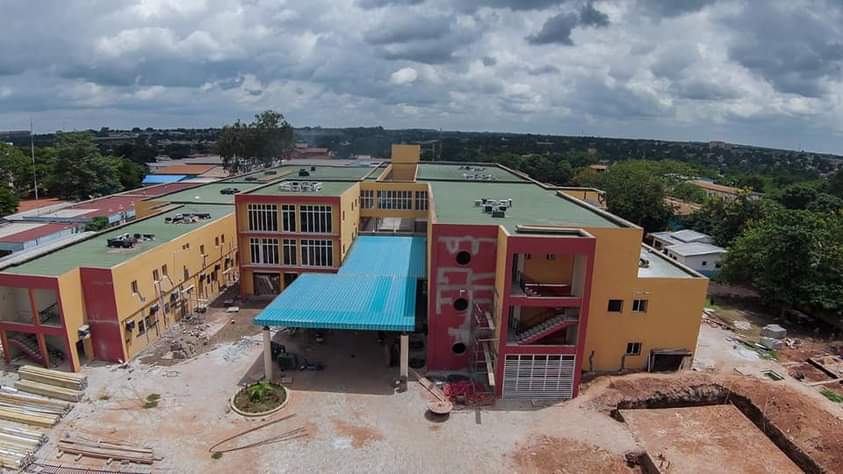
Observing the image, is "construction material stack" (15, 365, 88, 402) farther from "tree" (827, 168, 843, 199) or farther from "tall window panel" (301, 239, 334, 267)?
"tree" (827, 168, 843, 199)

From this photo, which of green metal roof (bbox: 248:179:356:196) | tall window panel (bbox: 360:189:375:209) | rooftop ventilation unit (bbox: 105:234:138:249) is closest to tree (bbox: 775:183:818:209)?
tall window panel (bbox: 360:189:375:209)

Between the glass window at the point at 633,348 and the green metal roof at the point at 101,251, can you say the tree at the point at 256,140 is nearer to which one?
the green metal roof at the point at 101,251

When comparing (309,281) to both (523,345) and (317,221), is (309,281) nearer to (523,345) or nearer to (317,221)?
(317,221)

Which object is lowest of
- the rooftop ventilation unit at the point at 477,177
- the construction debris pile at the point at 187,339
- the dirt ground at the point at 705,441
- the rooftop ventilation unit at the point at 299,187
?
the dirt ground at the point at 705,441

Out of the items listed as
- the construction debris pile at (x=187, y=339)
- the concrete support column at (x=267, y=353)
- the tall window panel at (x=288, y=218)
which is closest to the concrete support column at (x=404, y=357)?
the concrete support column at (x=267, y=353)

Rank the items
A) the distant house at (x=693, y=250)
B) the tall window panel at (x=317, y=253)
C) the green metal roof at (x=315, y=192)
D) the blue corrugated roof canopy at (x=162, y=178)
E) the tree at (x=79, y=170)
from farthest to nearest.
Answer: the blue corrugated roof canopy at (x=162, y=178), the tree at (x=79, y=170), the distant house at (x=693, y=250), the green metal roof at (x=315, y=192), the tall window panel at (x=317, y=253)

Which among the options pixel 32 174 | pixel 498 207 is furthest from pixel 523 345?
pixel 32 174

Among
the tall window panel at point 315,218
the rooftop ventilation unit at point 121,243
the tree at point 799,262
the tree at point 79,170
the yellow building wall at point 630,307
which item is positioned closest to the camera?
the yellow building wall at point 630,307
